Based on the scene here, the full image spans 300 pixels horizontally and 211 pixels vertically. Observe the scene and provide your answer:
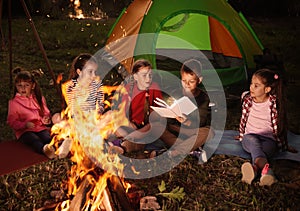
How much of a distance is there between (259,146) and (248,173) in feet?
1.26

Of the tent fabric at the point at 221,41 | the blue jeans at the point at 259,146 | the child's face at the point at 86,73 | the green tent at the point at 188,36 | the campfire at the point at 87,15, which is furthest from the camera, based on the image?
the campfire at the point at 87,15

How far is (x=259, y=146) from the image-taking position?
3.41 m

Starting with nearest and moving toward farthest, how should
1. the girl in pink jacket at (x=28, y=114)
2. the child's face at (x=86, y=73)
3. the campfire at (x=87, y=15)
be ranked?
the girl in pink jacket at (x=28, y=114), the child's face at (x=86, y=73), the campfire at (x=87, y=15)

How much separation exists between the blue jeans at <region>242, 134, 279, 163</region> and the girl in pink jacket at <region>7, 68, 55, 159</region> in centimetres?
174

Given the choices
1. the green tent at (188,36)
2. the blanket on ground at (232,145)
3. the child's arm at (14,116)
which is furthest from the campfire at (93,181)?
the green tent at (188,36)

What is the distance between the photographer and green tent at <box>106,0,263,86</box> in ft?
15.6

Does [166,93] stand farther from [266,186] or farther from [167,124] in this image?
[266,186]

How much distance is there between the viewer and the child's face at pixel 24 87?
364 centimetres

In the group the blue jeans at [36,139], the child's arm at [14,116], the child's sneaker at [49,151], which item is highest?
the child's arm at [14,116]

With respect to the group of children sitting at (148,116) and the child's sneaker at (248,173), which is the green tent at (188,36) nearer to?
the group of children sitting at (148,116)

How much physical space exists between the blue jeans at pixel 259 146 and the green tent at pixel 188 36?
1470mm

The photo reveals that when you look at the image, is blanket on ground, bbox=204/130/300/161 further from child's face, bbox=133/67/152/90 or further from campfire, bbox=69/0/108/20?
campfire, bbox=69/0/108/20

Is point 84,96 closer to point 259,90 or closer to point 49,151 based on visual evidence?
point 49,151

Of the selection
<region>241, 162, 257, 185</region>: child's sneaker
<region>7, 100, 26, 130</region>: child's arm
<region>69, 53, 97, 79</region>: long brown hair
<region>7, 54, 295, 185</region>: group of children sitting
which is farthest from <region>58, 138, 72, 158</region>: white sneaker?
<region>241, 162, 257, 185</region>: child's sneaker
